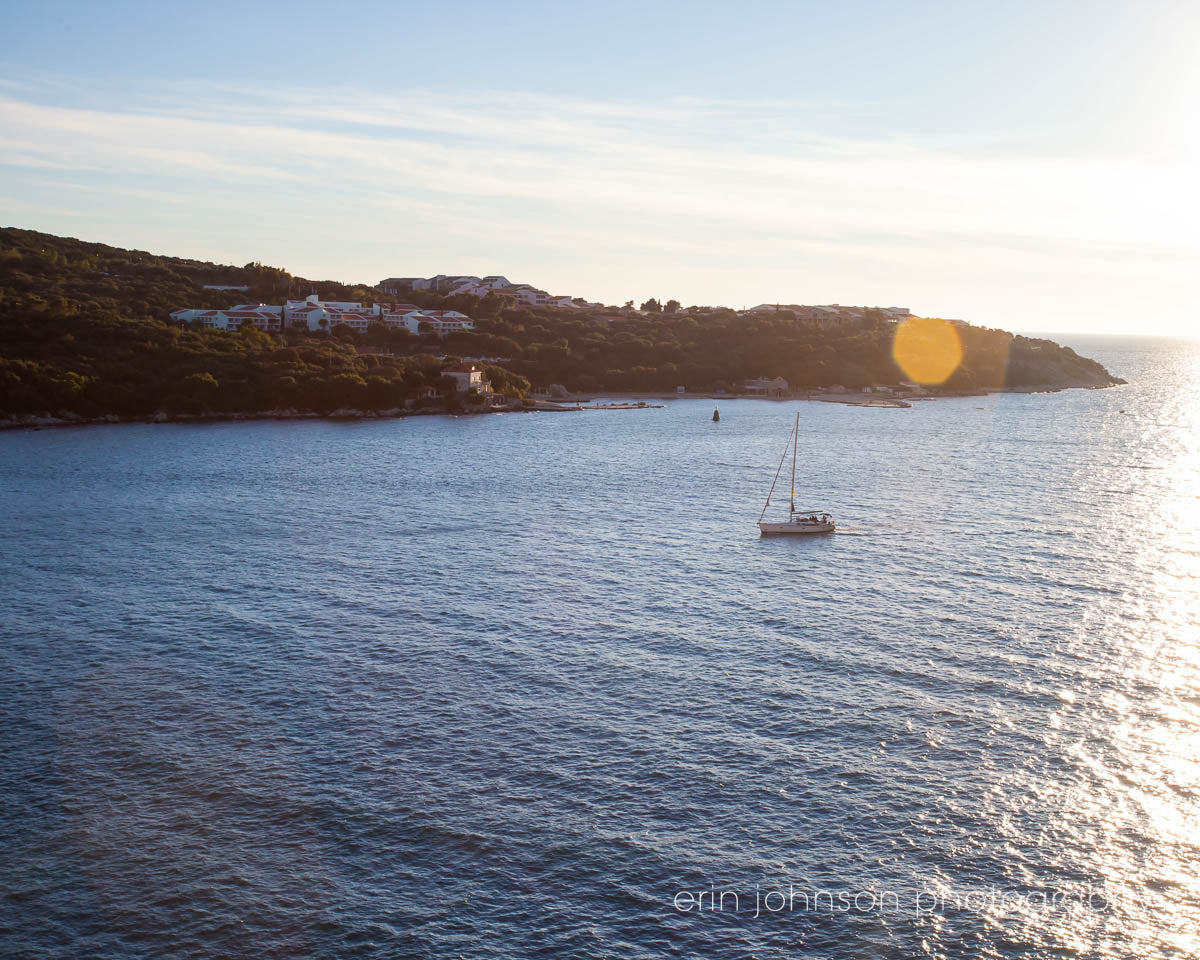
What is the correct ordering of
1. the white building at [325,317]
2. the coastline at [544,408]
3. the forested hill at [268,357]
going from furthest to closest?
1. the white building at [325,317]
2. the forested hill at [268,357]
3. the coastline at [544,408]

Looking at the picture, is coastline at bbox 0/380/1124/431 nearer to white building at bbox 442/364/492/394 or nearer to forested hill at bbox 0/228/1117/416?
forested hill at bbox 0/228/1117/416

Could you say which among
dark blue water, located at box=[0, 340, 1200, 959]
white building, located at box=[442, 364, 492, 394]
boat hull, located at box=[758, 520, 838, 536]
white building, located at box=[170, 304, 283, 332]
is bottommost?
dark blue water, located at box=[0, 340, 1200, 959]

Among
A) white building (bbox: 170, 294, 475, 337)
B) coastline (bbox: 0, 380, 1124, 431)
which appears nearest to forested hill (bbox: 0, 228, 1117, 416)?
coastline (bbox: 0, 380, 1124, 431)

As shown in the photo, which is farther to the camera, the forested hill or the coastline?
the forested hill

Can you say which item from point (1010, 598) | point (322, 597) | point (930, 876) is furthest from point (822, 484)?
point (930, 876)

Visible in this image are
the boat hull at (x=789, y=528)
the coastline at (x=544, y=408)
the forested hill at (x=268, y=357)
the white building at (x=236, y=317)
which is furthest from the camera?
the white building at (x=236, y=317)

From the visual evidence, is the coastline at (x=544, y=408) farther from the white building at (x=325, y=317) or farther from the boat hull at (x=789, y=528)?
the boat hull at (x=789, y=528)

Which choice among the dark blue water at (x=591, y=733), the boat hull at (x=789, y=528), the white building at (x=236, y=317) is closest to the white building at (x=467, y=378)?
the white building at (x=236, y=317)
